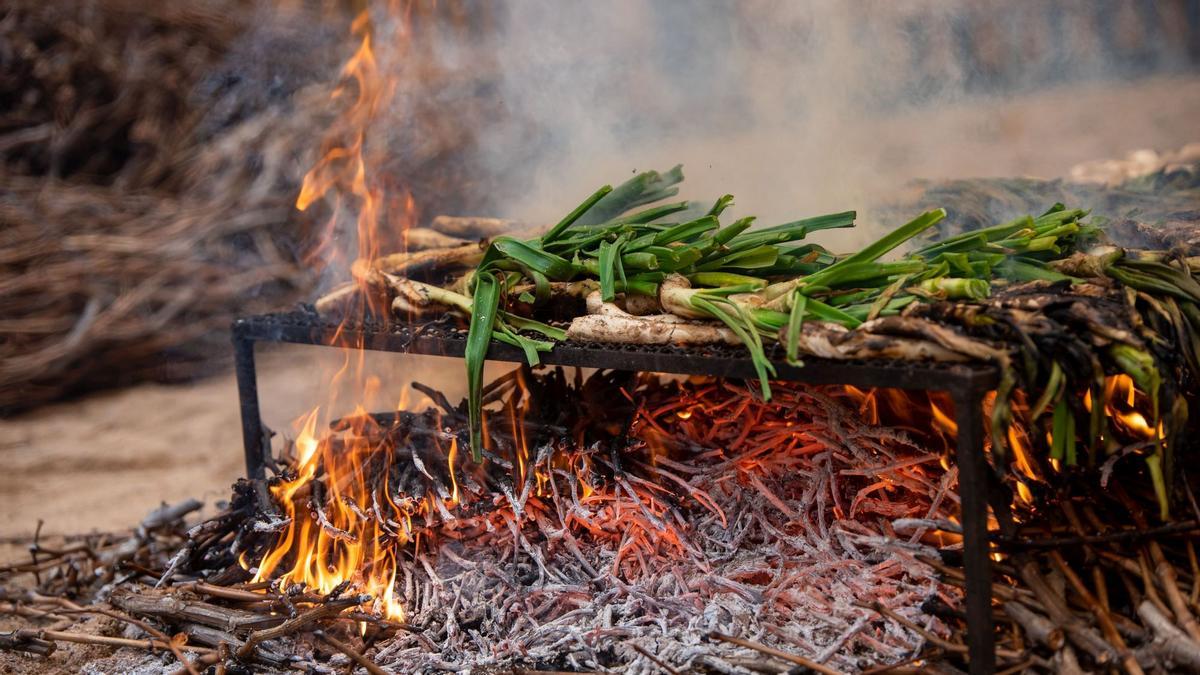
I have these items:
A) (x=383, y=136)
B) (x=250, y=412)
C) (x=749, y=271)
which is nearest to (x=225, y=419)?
(x=383, y=136)

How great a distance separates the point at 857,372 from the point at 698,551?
40.4 inches

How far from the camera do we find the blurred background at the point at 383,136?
5.03 metres

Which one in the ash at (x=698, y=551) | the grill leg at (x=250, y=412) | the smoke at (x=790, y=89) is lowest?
the ash at (x=698, y=551)

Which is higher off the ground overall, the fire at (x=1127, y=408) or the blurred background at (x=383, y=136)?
the blurred background at (x=383, y=136)

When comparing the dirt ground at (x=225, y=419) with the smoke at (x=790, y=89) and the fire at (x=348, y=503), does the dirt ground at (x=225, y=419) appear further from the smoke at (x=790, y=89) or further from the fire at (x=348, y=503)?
the fire at (x=348, y=503)

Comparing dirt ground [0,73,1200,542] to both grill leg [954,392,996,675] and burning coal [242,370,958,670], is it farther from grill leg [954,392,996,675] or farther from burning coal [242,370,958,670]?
grill leg [954,392,996,675]

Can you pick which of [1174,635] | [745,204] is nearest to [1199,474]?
[1174,635]

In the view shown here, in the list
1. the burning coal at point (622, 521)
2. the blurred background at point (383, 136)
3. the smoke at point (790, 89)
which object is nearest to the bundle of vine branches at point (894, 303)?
the burning coal at point (622, 521)

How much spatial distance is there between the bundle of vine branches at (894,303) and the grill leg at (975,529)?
0.08 meters

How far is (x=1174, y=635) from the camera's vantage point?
2336 millimetres

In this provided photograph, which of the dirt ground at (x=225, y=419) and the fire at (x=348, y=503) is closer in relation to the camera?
the fire at (x=348, y=503)

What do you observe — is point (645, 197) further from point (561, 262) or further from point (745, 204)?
point (745, 204)

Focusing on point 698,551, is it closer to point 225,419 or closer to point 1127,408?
point 1127,408

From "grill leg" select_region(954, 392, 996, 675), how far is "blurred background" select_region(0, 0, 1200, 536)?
7.22ft
